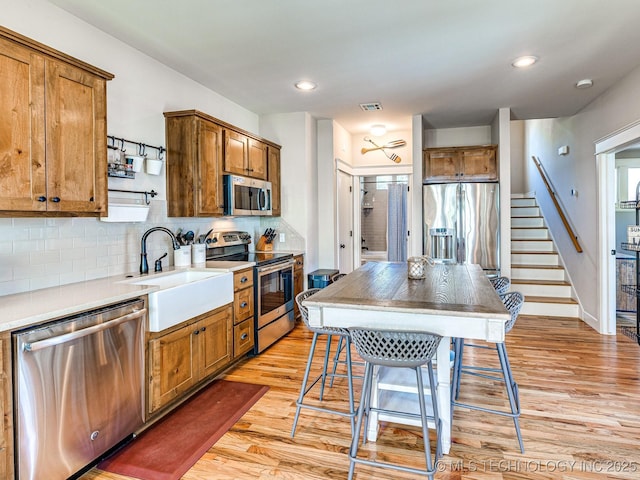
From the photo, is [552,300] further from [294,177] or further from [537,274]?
[294,177]

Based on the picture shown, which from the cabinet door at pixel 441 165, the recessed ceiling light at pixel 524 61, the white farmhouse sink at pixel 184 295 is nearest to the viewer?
the white farmhouse sink at pixel 184 295

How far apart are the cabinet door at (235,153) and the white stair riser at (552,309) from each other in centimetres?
398

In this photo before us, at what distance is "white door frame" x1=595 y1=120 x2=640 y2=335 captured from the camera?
4234mm

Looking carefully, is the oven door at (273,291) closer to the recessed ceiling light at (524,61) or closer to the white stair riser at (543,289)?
the recessed ceiling light at (524,61)

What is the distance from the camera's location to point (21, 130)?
6.32ft

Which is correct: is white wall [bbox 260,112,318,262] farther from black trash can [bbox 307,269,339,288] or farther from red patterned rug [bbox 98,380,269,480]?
red patterned rug [bbox 98,380,269,480]

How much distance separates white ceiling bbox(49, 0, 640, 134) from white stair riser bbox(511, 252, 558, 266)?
7.64ft

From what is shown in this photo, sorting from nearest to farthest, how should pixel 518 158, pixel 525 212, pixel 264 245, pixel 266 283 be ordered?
pixel 266 283 → pixel 264 245 → pixel 525 212 → pixel 518 158

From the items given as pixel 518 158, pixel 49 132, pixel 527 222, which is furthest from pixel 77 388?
pixel 518 158

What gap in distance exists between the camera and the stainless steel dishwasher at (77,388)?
1679 mm

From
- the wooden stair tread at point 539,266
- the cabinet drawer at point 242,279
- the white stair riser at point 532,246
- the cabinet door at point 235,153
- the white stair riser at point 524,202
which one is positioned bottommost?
the wooden stair tread at point 539,266

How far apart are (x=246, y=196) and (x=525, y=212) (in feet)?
17.0

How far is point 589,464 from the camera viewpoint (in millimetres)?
2062

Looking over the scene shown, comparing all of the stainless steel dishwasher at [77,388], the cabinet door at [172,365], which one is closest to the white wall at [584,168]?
the cabinet door at [172,365]
